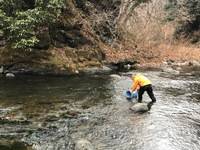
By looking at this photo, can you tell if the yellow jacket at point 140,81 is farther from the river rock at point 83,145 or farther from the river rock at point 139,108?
the river rock at point 83,145

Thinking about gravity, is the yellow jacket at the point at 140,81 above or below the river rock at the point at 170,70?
above

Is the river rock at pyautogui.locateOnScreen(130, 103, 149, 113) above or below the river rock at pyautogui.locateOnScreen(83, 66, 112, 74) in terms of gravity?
below

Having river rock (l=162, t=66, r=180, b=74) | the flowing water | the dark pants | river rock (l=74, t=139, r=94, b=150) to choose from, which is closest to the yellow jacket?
the dark pants

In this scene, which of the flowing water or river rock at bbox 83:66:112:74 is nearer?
the flowing water

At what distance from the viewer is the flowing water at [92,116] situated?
14.5m

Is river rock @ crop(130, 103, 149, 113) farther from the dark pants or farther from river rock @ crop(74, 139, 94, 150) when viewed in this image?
river rock @ crop(74, 139, 94, 150)

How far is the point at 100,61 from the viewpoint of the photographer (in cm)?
3300

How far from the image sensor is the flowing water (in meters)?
14.5

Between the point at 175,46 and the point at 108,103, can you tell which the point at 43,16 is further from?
the point at 175,46

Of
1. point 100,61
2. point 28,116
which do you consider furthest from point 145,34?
point 28,116

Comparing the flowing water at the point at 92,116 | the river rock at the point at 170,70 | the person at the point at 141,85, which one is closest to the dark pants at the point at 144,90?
the person at the point at 141,85

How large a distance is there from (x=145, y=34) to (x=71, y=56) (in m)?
18.8

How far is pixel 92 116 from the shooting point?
18.0 meters

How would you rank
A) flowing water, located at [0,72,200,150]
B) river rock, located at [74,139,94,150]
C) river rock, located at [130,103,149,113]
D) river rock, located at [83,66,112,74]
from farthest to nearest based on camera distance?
river rock, located at [83,66,112,74], river rock, located at [130,103,149,113], flowing water, located at [0,72,200,150], river rock, located at [74,139,94,150]
